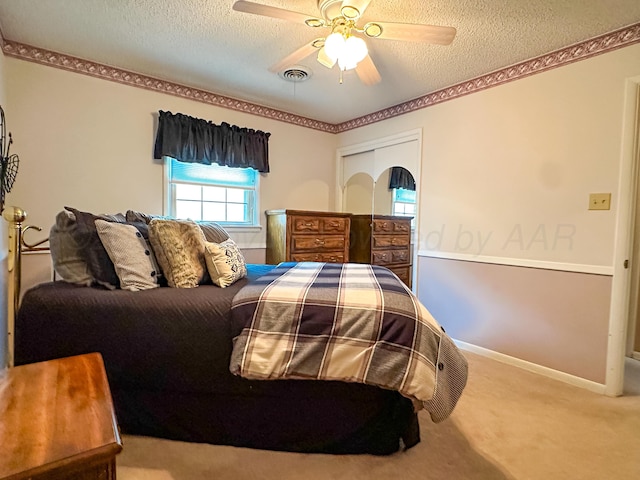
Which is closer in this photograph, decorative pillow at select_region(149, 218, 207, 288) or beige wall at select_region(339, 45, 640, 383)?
decorative pillow at select_region(149, 218, 207, 288)

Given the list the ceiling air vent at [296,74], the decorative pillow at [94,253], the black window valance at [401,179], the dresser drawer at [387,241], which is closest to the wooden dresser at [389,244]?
the dresser drawer at [387,241]

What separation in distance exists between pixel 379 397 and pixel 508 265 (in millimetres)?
1848

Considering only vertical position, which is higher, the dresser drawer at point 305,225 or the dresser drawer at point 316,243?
the dresser drawer at point 305,225

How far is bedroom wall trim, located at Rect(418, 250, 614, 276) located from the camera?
227cm

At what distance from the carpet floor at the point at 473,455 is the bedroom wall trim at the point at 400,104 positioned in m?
2.40

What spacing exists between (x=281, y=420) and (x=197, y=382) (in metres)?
0.43

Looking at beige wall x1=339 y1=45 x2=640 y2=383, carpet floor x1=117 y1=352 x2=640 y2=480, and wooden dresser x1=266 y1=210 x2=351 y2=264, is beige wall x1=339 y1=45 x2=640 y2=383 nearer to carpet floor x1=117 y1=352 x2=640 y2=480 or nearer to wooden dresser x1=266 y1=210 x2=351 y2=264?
carpet floor x1=117 y1=352 x2=640 y2=480

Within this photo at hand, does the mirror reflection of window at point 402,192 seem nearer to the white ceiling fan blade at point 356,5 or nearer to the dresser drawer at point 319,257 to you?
the dresser drawer at point 319,257

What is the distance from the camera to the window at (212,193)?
324cm

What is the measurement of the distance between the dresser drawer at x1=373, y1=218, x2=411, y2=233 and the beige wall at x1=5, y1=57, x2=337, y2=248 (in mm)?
1950

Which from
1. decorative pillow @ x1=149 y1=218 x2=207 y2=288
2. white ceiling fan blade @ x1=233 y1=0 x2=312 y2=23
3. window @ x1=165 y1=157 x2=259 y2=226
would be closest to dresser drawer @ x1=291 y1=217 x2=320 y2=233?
window @ x1=165 y1=157 x2=259 y2=226

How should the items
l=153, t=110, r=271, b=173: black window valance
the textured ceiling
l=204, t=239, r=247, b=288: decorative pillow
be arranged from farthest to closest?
l=153, t=110, r=271, b=173: black window valance → the textured ceiling → l=204, t=239, r=247, b=288: decorative pillow

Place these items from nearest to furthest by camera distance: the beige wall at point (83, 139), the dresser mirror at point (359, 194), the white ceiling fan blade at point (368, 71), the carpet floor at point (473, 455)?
the carpet floor at point (473, 455), the white ceiling fan blade at point (368, 71), the beige wall at point (83, 139), the dresser mirror at point (359, 194)

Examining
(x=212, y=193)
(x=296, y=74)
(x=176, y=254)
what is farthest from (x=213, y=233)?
(x=296, y=74)
